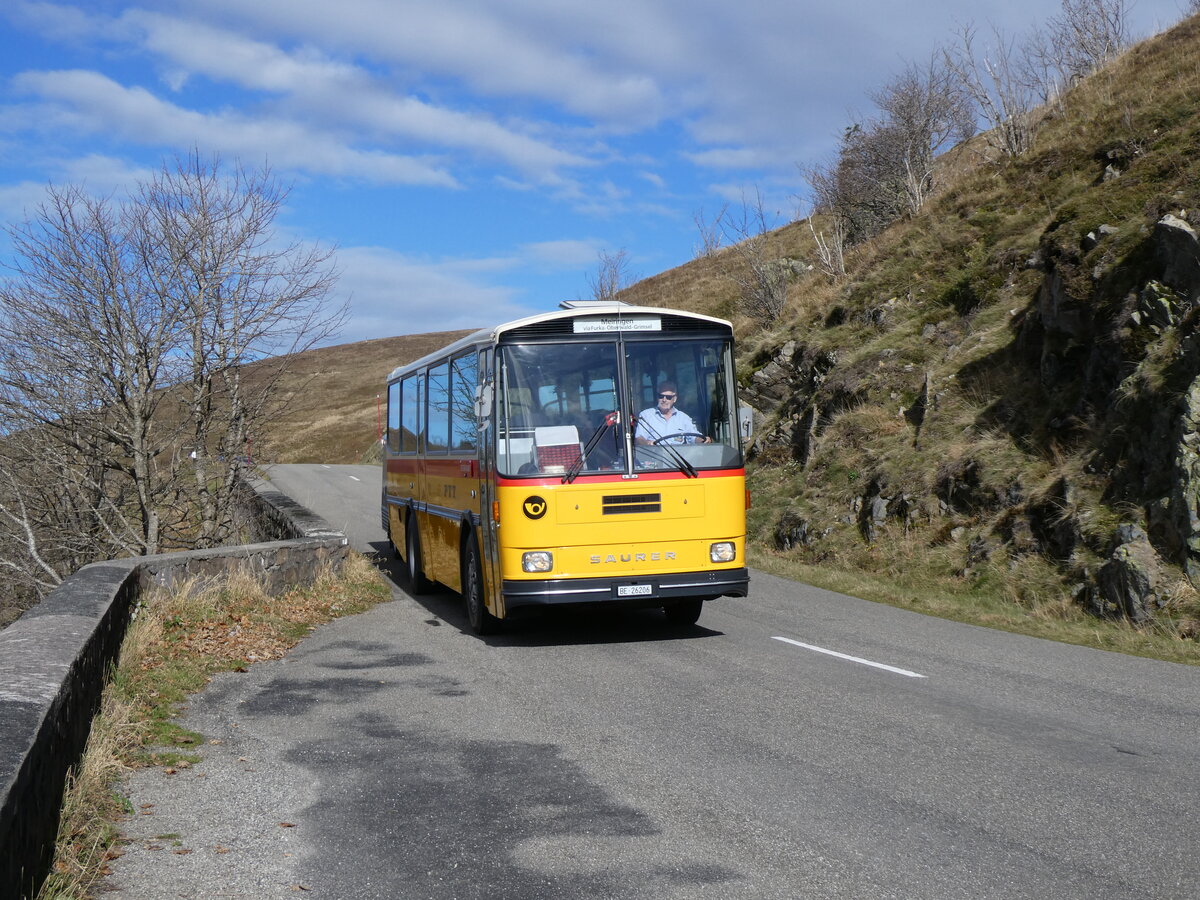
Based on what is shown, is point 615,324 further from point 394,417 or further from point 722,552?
point 394,417

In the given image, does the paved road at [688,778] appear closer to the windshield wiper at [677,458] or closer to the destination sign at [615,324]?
the windshield wiper at [677,458]

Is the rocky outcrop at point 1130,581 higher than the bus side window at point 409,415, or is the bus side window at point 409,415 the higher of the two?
the bus side window at point 409,415

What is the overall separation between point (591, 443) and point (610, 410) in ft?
1.20

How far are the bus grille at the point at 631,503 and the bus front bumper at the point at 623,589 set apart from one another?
0.60 meters

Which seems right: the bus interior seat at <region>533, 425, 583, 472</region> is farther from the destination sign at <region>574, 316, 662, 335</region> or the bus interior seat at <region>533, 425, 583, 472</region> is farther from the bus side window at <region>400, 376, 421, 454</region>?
the bus side window at <region>400, 376, 421, 454</region>

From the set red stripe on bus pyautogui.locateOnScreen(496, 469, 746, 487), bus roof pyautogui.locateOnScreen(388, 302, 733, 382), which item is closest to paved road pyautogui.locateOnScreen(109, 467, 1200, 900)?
red stripe on bus pyautogui.locateOnScreen(496, 469, 746, 487)

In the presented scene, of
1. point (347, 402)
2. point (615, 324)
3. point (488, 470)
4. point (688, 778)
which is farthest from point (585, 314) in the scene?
point (347, 402)

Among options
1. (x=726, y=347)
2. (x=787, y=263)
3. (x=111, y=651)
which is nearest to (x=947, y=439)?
(x=726, y=347)

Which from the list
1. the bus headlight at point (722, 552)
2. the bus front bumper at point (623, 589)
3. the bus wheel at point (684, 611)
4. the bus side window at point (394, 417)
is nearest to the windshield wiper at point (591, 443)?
the bus front bumper at point (623, 589)

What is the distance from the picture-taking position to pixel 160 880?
14.8ft

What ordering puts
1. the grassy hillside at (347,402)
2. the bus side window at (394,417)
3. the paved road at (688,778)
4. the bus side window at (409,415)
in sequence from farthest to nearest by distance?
the grassy hillside at (347,402), the bus side window at (394,417), the bus side window at (409,415), the paved road at (688,778)

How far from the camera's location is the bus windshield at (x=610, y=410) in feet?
33.9

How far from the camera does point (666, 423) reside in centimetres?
1057

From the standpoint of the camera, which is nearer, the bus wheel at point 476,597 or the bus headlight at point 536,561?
the bus headlight at point 536,561
